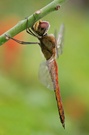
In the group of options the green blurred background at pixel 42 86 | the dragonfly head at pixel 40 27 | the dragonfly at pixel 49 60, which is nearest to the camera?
the dragonfly head at pixel 40 27

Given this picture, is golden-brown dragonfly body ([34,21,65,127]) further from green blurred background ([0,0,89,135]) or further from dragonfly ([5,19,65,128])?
green blurred background ([0,0,89,135])

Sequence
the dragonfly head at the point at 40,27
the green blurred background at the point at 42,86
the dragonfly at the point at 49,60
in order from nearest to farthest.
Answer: the dragonfly head at the point at 40,27 < the dragonfly at the point at 49,60 < the green blurred background at the point at 42,86

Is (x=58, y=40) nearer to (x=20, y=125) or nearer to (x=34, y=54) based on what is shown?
(x=20, y=125)

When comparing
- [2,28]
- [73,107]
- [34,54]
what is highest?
[2,28]

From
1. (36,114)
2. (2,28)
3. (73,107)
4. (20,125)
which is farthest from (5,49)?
(20,125)

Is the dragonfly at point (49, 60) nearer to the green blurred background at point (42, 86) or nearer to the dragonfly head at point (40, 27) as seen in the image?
the dragonfly head at point (40, 27)

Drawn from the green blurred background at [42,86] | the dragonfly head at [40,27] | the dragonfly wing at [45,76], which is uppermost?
the dragonfly head at [40,27]

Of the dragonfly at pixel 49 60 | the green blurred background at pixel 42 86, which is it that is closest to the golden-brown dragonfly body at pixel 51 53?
the dragonfly at pixel 49 60

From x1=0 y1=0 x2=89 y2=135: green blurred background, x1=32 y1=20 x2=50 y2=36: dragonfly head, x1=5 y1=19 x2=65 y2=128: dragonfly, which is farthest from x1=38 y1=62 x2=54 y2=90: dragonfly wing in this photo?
x1=0 y1=0 x2=89 y2=135: green blurred background

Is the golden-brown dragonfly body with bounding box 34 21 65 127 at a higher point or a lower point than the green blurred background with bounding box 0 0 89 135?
higher
